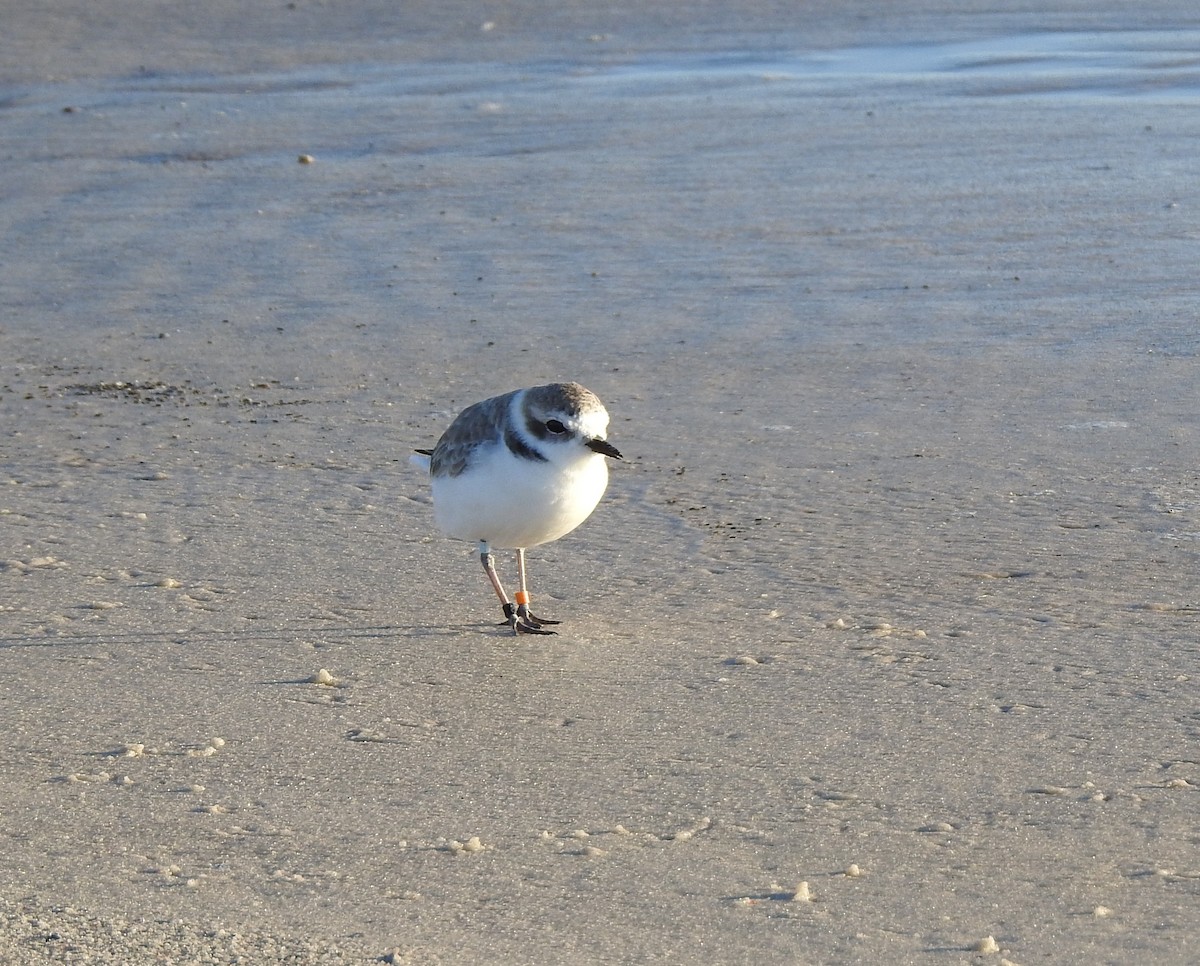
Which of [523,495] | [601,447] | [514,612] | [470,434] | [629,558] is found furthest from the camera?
→ [629,558]

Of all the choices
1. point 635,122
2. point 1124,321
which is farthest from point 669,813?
point 635,122

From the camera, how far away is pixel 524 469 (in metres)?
4.82

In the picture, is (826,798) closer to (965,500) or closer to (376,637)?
(376,637)

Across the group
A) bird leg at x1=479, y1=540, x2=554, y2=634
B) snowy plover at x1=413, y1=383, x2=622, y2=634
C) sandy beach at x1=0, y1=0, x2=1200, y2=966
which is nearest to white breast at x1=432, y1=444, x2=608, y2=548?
snowy plover at x1=413, y1=383, x2=622, y2=634

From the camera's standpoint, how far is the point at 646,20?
20.9 metres

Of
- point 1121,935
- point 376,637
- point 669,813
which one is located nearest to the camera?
point 1121,935

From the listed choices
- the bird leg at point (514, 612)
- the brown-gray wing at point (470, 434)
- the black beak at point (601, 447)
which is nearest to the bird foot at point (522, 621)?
the bird leg at point (514, 612)

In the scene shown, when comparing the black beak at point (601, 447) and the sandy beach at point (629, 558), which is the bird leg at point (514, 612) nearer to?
the sandy beach at point (629, 558)

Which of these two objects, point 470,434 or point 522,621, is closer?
point 470,434

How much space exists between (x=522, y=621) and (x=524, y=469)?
21.2 inches

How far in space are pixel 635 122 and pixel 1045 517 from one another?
862 centimetres

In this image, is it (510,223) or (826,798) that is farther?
(510,223)

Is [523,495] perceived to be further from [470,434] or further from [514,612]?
[514,612]

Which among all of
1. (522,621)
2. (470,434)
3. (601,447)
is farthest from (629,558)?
(601,447)
